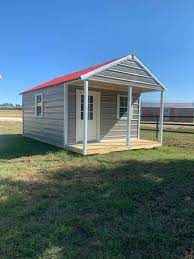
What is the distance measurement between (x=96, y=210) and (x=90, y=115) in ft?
26.3

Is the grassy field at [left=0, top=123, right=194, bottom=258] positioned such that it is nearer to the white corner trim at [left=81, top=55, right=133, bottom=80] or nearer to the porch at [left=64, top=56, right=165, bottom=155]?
the porch at [left=64, top=56, right=165, bottom=155]

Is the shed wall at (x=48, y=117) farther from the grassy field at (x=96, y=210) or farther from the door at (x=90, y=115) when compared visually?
the grassy field at (x=96, y=210)

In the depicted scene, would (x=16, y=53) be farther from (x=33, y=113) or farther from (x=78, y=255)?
(x=78, y=255)

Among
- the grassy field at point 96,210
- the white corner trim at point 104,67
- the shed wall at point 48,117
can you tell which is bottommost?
the grassy field at point 96,210

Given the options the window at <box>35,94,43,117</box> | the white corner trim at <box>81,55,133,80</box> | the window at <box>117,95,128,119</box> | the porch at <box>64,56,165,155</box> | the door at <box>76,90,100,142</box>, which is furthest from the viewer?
the window at <box>35,94,43,117</box>

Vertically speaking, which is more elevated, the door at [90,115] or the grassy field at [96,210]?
the door at [90,115]

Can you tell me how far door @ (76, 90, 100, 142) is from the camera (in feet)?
37.5

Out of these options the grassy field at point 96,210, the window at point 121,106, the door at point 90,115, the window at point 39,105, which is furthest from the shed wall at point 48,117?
the grassy field at point 96,210

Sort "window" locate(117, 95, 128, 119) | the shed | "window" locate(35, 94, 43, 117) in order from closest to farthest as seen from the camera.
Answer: the shed → "window" locate(117, 95, 128, 119) → "window" locate(35, 94, 43, 117)

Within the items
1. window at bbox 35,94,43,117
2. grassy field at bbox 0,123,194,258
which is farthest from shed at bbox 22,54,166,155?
grassy field at bbox 0,123,194,258

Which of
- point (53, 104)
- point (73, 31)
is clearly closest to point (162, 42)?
point (73, 31)

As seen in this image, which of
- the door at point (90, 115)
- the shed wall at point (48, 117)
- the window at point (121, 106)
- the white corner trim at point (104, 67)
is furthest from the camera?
the window at point (121, 106)

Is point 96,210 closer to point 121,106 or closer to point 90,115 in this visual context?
point 90,115

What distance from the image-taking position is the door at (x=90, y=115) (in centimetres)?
1144
